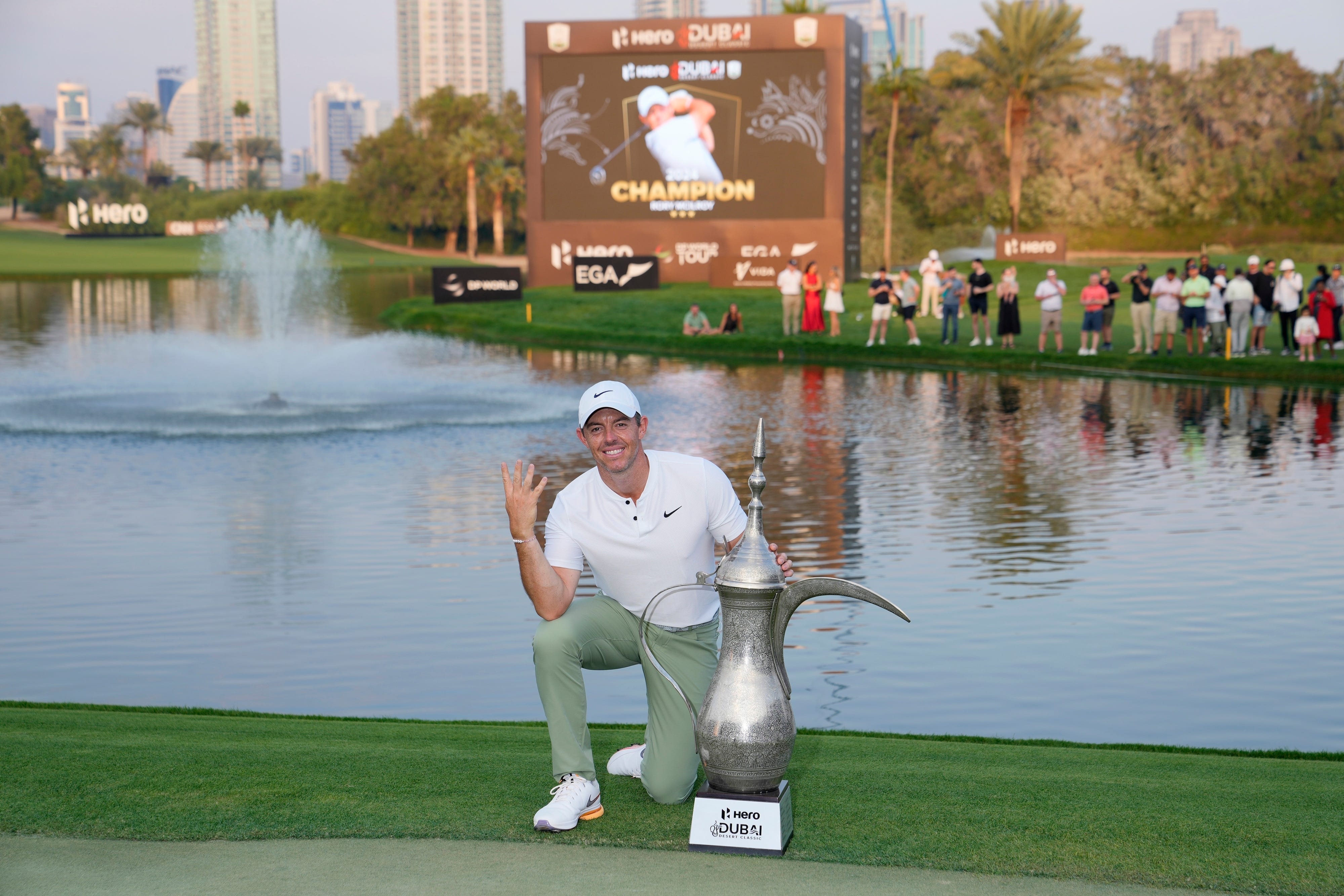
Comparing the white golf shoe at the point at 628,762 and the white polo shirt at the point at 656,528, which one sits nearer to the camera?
the white polo shirt at the point at 656,528

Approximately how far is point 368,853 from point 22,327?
142 feet

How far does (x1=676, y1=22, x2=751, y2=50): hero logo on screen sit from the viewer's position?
152 ft

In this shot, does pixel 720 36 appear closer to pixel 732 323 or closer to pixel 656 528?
pixel 732 323

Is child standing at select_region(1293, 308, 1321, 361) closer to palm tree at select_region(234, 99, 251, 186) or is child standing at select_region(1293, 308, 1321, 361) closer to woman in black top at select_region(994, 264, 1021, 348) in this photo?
woman in black top at select_region(994, 264, 1021, 348)

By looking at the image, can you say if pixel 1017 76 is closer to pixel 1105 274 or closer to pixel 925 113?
pixel 925 113

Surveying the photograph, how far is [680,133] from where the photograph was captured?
46.8 metres

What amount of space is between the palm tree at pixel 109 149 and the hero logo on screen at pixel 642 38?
121607 millimetres

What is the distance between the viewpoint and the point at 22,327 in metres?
43.5

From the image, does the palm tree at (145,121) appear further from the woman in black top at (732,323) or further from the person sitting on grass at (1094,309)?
the person sitting on grass at (1094,309)

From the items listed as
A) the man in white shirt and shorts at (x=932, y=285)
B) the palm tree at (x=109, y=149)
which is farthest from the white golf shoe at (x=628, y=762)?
the palm tree at (x=109, y=149)

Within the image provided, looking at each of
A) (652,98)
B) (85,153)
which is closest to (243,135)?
(85,153)

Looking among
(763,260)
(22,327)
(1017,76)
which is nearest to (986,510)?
(763,260)

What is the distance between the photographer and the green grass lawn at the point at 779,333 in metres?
27.2

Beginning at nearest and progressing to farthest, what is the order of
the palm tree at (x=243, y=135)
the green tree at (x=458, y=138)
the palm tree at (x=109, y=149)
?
the green tree at (x=458, y=138) → the palm tree at (x=243, y=135) → the palm tree at (x=109, y=149)
